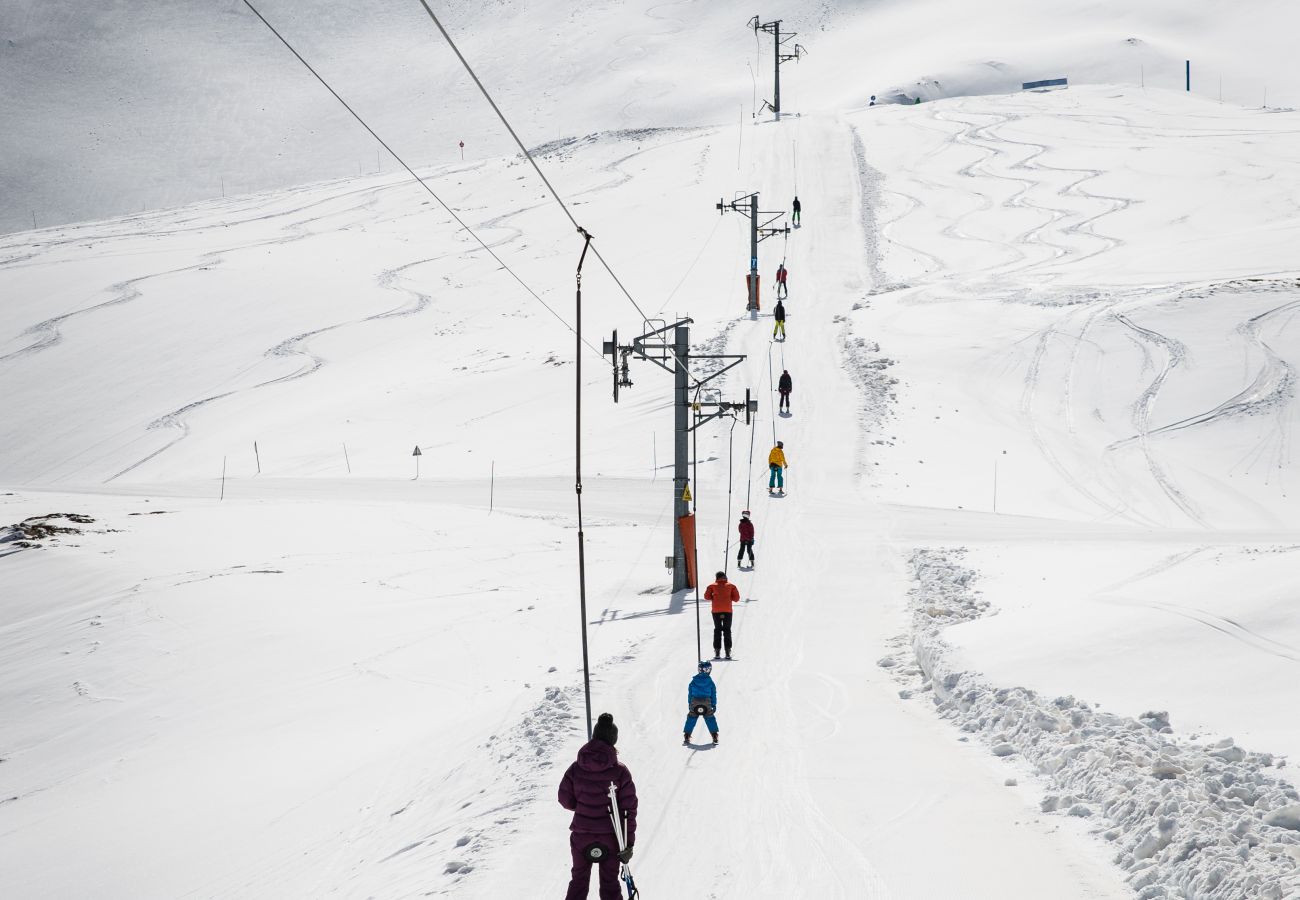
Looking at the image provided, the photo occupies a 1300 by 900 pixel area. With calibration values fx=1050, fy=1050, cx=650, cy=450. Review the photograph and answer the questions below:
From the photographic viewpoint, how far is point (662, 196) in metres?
71.4

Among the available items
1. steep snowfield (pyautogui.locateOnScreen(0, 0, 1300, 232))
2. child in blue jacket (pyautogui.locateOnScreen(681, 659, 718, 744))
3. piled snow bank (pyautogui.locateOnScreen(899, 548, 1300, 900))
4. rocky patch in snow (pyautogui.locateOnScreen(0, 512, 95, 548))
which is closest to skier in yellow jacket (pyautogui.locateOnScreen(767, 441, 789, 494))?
piled snow bank (pyautogui.locateOnScreen(899, 548, 1300, 900))

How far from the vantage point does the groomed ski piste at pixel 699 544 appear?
10.3m

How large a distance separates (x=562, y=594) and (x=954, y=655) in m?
10.6

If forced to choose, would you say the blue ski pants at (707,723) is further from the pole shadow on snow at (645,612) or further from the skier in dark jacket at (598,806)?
the pole shadow on snow at (645,612)

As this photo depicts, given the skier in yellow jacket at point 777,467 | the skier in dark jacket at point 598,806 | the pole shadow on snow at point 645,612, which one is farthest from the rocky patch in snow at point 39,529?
the skier in dark jacket at point 598,806

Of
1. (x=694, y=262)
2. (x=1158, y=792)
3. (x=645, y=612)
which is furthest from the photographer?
(x=694, y=262)

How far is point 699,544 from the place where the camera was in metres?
25.8

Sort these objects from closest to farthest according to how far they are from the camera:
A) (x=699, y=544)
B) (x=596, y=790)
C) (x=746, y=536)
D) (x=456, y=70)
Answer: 1. (x=596, y=790)
2. (x=746, y=536)
3. (x=699, y=544)
4. (x=456, y=70)

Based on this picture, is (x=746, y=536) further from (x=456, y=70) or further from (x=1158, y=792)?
(x=456, y=70)

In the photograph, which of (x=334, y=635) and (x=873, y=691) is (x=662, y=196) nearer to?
(x=334, y=635)

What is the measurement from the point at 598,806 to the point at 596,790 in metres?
0.15

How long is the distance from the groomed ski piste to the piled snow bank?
0.04 m

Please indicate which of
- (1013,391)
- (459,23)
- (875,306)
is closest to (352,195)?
(875,306)

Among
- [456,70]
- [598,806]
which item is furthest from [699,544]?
[456,70]
